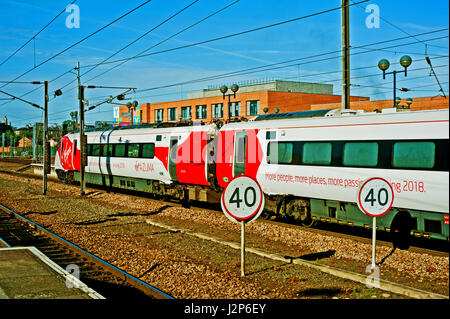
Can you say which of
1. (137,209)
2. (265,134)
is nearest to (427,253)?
(265,134)

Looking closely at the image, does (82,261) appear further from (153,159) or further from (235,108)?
(235,108)

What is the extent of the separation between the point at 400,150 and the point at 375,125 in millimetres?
1046

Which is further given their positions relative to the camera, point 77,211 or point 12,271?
point 77,211

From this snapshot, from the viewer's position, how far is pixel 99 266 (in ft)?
34.6

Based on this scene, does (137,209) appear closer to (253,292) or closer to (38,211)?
(38,211)

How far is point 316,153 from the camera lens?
13938 mm

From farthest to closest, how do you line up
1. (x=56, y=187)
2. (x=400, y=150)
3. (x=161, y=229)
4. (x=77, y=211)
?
(x=56, y=187) < (x=77, y=211) < (x=161, y=229) < (x=400, y=150)

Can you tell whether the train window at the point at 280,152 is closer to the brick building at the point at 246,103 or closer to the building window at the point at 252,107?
the brick building at the point at 246,103

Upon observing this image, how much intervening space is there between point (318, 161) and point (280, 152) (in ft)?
5.35

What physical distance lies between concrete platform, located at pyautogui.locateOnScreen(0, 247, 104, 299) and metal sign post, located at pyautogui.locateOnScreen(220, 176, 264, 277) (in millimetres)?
2659

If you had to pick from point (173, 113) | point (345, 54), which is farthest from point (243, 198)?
point (173, 113)

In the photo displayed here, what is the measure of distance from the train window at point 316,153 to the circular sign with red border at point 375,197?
15.2ft

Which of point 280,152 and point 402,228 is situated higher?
point 280,152
